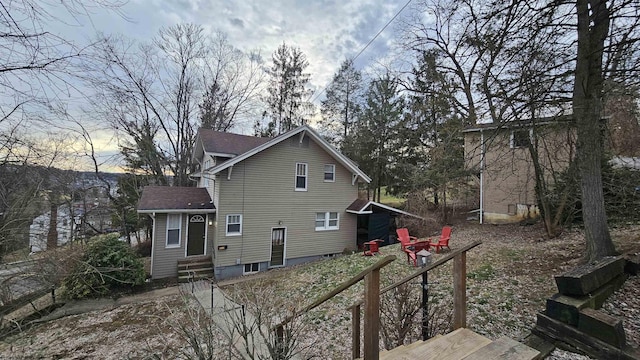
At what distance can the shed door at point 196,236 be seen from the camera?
1290 cm

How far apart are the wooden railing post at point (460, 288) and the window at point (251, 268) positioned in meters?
11.5

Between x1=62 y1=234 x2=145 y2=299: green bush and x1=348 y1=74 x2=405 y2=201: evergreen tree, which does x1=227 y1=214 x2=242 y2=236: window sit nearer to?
x1=62 y1=234 x2=145 y2=299: green bush

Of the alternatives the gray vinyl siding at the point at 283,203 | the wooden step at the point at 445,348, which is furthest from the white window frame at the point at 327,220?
the wooden step at the point at 445,348

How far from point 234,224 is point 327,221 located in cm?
491

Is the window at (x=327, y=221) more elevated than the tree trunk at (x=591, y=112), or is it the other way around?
the tree trunk at (x=591, y=112)

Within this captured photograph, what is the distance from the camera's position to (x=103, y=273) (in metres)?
9.33

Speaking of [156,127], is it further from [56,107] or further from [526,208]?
[526,208]

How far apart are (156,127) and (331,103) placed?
1361 centimetres

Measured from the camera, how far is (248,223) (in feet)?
42.1

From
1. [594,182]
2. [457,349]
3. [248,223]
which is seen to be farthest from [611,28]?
[248,223]

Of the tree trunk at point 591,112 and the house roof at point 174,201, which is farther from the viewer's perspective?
the house roof at point 174,201

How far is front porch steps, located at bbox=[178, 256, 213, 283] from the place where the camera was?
1207cm

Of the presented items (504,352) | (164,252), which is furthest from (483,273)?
(164,252)

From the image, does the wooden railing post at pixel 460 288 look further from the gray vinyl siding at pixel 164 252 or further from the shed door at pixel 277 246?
the gray vinyl siding at pixel 164 252
